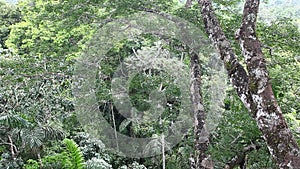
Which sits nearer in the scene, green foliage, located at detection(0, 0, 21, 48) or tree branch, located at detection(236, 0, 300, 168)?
tree branch, located at detection(236, 0, 300, 168)

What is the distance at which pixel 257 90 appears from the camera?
2.13m

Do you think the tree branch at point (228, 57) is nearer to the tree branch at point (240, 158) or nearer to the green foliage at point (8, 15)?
the tree branch at point (240, 158)

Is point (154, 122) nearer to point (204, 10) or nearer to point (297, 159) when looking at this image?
point (204, 10)

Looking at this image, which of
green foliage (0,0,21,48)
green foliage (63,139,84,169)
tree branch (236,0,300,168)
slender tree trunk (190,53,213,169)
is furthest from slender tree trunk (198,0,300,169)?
green foliage (0,0,21,48)

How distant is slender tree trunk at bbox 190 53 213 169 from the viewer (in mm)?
3834

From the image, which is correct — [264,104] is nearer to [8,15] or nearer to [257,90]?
[257,90]

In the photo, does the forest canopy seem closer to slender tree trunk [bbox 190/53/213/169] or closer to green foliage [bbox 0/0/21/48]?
slender tree trunk [bbox 190/53/213/169]

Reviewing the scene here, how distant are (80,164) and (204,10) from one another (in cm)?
223

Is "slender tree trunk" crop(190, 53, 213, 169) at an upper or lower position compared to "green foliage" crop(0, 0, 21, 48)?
upper

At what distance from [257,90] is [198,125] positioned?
2.00 meters

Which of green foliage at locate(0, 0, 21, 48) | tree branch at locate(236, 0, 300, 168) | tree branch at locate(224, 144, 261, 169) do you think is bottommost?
green foliage at locate(0, 0, 21, 48)

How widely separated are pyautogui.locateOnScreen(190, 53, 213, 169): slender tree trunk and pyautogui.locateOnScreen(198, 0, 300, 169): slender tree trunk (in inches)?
62.9

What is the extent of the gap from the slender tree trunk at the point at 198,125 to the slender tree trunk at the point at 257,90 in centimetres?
160

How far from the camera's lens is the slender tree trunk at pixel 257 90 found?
6.35 ft
